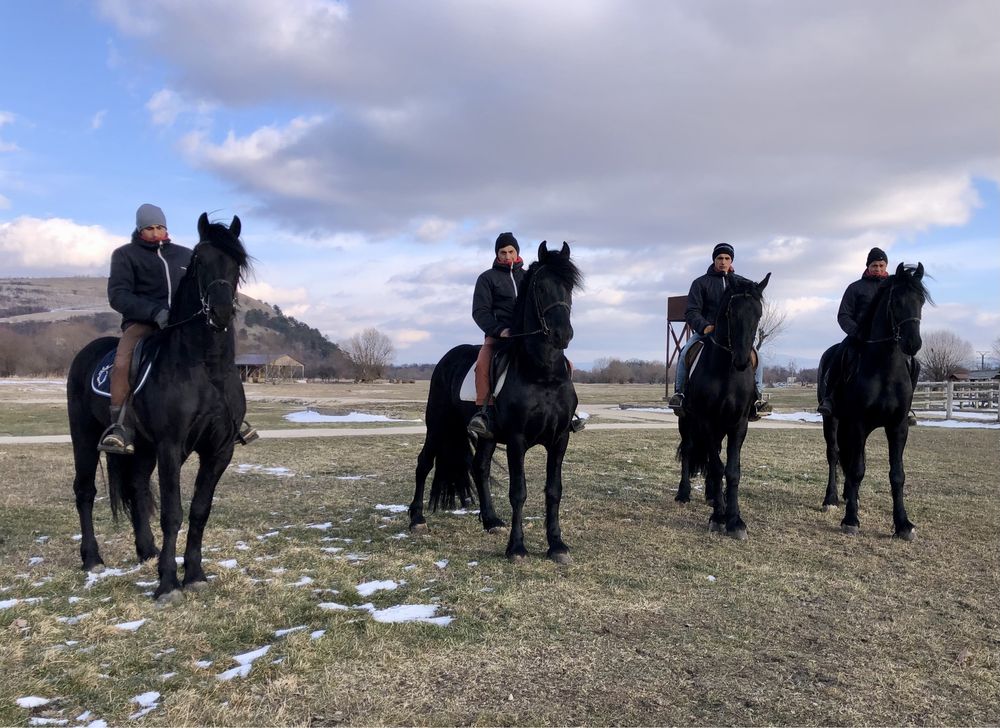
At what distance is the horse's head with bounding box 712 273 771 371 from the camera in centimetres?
709

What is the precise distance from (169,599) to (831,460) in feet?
25.9

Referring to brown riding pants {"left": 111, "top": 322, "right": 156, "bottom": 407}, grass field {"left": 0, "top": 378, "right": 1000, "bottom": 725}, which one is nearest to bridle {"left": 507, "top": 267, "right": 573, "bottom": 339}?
grass field {"left": 0, "top": 378, "right": 1000, "bottom": 725}

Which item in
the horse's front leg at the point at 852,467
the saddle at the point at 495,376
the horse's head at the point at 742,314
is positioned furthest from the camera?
the horse's front leg at the point at 852,467

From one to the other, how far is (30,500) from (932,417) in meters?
29.3

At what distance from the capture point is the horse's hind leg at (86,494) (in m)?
5.94

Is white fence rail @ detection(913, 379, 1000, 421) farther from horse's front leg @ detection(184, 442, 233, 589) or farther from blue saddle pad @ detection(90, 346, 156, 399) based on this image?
blue saddle pad @ detection(90, 346, 156, 399)

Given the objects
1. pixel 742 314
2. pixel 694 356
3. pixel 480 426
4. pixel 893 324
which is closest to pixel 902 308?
pixel 893 324

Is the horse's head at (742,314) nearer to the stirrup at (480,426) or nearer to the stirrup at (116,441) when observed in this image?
the stirrup at (480,426)

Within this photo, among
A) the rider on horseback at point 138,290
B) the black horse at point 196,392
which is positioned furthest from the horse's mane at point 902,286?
the rider on horseback at point 138,290

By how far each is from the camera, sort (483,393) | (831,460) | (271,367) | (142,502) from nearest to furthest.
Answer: (142,502), (483,393), (831,460), (271,367)

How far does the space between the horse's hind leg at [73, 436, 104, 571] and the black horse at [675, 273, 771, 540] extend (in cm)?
604

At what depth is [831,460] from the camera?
9047mm

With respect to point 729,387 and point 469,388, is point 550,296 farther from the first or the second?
point 729,387

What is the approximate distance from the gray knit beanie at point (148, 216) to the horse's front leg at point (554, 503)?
3.96m
